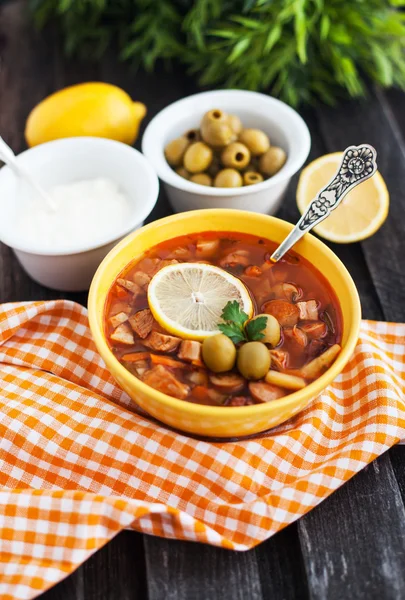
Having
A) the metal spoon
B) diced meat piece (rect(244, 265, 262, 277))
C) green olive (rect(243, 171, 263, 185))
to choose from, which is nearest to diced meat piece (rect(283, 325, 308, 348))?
diced meat piece (rect(244, 265, 262, 277))

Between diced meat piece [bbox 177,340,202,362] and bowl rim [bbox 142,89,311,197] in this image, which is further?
bowl rim [bbox 142,89,311,197]

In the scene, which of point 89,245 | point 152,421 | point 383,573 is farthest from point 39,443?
point 383,573

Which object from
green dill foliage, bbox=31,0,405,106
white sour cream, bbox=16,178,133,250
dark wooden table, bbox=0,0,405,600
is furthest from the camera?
green dill foliage, bbox=31,0,405,106

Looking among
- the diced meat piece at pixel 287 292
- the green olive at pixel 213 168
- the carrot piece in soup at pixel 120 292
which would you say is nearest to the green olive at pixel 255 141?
the green olive at pixel 213 168

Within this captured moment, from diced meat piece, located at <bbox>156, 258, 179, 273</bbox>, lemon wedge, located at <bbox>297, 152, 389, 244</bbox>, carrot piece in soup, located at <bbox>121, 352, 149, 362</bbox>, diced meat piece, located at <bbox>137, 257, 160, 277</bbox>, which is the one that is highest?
lemon wedge, located at <bbox>297, 152, 389, 244</bbox>

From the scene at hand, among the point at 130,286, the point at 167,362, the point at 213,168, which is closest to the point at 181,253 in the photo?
the point at 130,286

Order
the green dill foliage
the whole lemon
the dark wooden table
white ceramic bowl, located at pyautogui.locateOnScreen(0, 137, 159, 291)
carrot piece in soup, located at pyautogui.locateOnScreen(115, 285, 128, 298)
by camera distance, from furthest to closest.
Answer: the green dill foliage < the whole lemon < white ceramic bowl, located at pyautogui.locateOnScreen(0, 137, 159, 291) < carrot piece in soup, located at pyautogui.locateOnScreen(115, 285, 128, 298) < the dark wooden table

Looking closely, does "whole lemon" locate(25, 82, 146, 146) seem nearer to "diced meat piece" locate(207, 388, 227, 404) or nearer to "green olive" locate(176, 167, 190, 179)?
"green olive" locate(176, 167, 190, 179)

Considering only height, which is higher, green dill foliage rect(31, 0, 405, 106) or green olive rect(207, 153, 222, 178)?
green dill foliage rect(31, 0, 405, 106)
